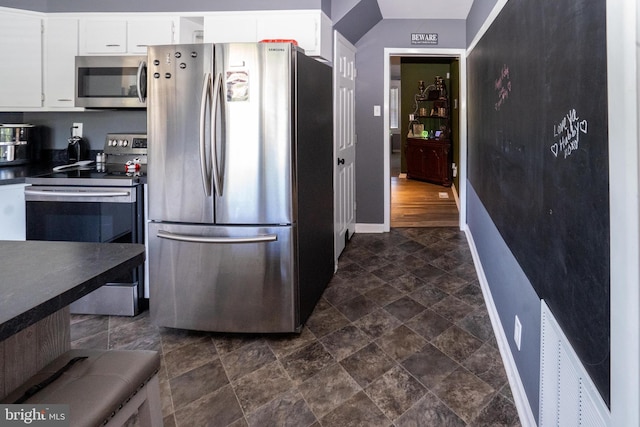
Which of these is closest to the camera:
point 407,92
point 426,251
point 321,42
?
point 321,42

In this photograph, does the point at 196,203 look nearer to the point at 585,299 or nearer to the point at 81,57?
the point at 81,57

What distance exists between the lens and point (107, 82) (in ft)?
10.2

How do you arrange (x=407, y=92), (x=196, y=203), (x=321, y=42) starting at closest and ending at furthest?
(x=196, y=203)
(x=321, y=42)
(x=407, y=92)

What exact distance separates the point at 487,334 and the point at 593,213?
5.61 feet

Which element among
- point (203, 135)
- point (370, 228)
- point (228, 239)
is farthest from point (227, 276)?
point (370, 228)

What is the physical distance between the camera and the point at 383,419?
182 cm

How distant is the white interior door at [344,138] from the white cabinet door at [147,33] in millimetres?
1369

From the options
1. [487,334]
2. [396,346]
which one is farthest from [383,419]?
[487,334]

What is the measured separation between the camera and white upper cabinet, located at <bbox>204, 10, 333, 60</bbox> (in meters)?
3.29

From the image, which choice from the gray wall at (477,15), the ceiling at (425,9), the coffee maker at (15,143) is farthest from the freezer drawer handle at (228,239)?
the ceiling at (425,9)

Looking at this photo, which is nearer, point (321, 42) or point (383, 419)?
point (383, 419)

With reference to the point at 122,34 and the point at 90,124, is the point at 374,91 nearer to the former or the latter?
the point at 122,34

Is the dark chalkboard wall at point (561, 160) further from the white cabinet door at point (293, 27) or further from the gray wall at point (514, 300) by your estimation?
the white cabinet door at point (293, 27)

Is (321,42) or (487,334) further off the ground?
(321,42)
